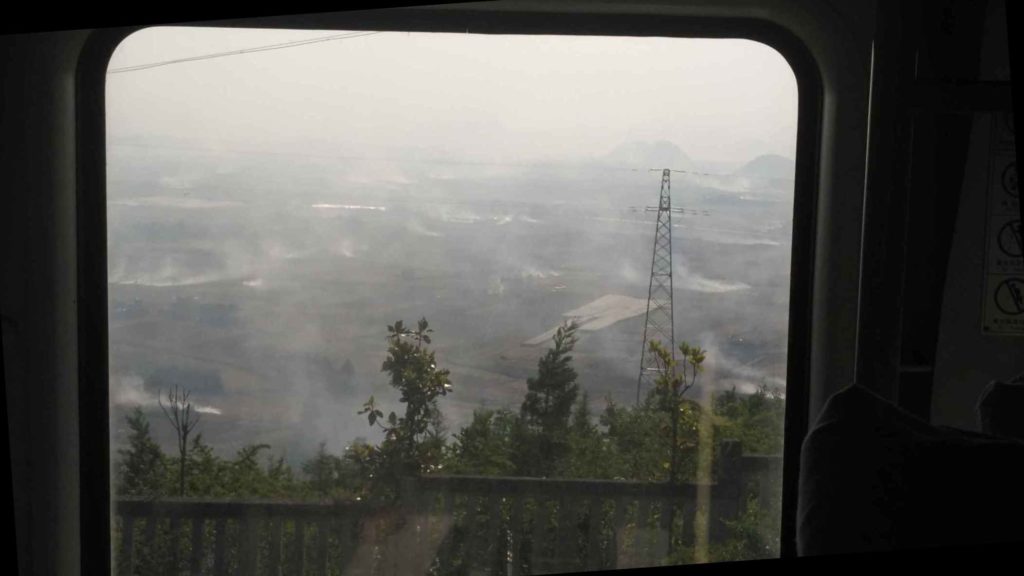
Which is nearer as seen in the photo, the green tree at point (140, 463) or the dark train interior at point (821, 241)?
the dark train interior at point (821, 241)

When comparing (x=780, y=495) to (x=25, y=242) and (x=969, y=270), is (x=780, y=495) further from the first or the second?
(x=25, y=242)

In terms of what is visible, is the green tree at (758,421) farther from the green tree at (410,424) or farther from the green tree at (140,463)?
the green tree at (140,463)

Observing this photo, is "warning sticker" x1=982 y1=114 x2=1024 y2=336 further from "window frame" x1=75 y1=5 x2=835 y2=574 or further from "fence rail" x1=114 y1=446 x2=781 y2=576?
"fence rail" x1=114 y1=446 x2=781 y2=576

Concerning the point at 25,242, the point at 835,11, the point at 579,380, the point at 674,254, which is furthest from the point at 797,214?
the point at 25,242

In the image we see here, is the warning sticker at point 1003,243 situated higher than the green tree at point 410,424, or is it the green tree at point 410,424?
the warning sticker at point 1003,243

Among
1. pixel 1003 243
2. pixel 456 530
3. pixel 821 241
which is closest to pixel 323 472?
pixel 456 530

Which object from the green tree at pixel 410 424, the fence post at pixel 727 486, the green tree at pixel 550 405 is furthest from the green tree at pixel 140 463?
the fence post at pixel 727 486
